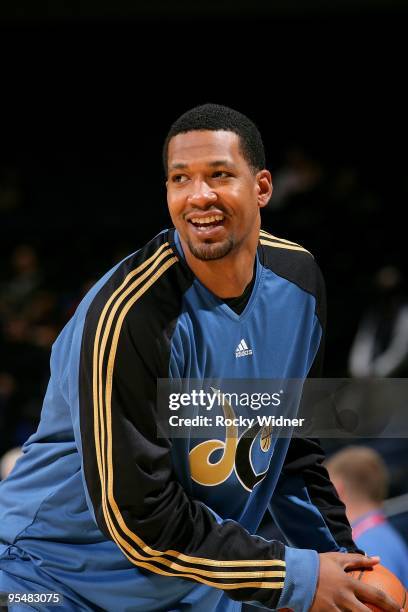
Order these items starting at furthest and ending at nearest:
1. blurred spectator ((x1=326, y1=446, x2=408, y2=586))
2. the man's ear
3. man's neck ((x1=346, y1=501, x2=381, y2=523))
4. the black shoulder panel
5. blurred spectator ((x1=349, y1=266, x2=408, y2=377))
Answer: blurred spectator ((x1=349, y1=266, x2=408, y2=377))
man's neck ((x1=346, y1=501, x2=381, y2=523))
blurred spectator ((x1=326, y1=446, x2=408, y2=586))
the black shoulder panel
the man's ear

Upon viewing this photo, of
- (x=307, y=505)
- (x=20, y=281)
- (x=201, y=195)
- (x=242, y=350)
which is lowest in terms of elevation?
(x=307, y=505)

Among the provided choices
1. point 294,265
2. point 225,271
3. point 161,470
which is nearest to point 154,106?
point 294,265

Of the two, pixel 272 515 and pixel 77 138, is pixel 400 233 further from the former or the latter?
pixel 272 515

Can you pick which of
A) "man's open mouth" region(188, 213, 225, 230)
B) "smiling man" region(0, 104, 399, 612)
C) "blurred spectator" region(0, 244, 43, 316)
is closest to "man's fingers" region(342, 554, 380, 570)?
"smiling man" region(0, 104, 399, 612)

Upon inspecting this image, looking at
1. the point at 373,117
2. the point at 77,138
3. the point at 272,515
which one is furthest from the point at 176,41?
the point at 272,515

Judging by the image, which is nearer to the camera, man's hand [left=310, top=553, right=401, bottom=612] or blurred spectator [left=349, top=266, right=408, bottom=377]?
man's hand [left=310, top=553, right=401, bottom=612]

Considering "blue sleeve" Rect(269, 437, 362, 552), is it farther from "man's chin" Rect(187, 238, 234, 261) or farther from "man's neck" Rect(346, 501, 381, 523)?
"man's neck" Rect(346, 501, 381, 523)

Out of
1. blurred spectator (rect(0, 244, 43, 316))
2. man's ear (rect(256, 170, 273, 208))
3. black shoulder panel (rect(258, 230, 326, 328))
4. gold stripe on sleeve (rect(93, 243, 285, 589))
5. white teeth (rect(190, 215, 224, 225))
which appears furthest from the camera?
blurred spectator (rect(0, 244, 43, 316))

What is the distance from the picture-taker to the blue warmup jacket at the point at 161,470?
216cm

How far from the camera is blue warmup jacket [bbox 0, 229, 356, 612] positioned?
216 centimetres

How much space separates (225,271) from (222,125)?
0.32 metres

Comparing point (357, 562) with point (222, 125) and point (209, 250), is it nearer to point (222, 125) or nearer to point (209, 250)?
point (209, 250)

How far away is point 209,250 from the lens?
227cm

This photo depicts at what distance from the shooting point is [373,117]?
1007 cm
